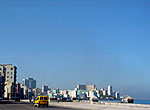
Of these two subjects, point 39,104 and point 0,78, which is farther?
point 0,78

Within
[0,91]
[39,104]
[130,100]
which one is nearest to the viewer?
[39,104]

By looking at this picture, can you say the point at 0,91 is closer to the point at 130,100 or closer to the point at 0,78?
the point at 0,78

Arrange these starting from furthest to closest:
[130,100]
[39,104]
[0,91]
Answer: [0,91] → [130,100] → [39,104]

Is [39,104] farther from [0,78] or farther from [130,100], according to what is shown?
[0,78]

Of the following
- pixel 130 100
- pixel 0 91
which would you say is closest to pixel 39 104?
pixel 130 100

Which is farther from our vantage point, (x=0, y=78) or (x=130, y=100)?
(x=0, y=78)

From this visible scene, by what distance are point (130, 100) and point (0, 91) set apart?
119 metres

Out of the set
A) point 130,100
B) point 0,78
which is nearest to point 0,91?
point 0,78

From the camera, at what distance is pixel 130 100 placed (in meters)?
68.1

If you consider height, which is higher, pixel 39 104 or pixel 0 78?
pixel 0 78

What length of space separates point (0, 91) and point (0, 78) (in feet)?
26.8

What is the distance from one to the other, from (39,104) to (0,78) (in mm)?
121547

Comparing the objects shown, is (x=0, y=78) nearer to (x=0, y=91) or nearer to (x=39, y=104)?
(x=0, y=91)

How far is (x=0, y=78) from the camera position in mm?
171250
